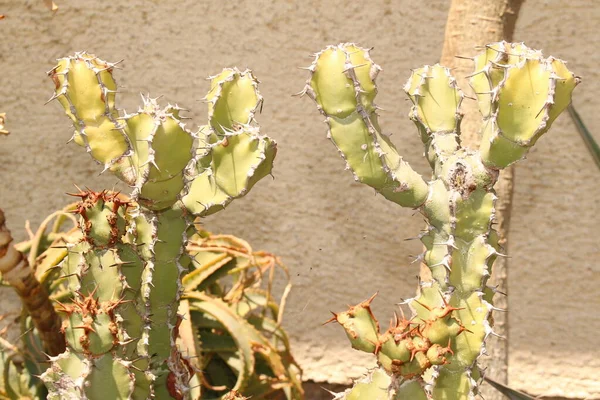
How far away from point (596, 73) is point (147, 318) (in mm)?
1414

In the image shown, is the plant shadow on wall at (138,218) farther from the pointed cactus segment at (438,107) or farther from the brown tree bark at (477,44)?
the brown tree bark at (477,44)

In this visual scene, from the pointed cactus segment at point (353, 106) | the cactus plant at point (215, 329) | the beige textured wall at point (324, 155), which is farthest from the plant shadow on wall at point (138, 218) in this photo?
the beige textured wall at point (324, 155)

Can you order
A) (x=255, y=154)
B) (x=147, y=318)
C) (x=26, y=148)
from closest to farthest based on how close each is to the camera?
(x=255, y=154) < (x=147, y=318) < (x=26, y=148)

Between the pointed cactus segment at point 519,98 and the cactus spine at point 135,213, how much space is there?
0.31m

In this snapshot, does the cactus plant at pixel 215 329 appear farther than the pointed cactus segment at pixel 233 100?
Yes

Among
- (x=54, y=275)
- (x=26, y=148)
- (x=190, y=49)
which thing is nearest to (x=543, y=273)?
(x=190, y=49)

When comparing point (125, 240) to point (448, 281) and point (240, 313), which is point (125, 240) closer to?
point (448, 281)

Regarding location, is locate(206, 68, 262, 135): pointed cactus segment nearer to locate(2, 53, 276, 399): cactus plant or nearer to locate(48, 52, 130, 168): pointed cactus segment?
locate(2, 53, 276, 399): cactus plant

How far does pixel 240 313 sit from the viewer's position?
6.48 ft

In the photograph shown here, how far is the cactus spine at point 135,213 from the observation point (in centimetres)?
105

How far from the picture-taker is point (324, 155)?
2203 millimetres

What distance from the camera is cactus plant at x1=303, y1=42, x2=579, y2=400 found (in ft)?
3.37

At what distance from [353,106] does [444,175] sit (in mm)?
185

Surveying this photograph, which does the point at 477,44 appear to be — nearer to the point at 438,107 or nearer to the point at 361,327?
the point at 438,107
